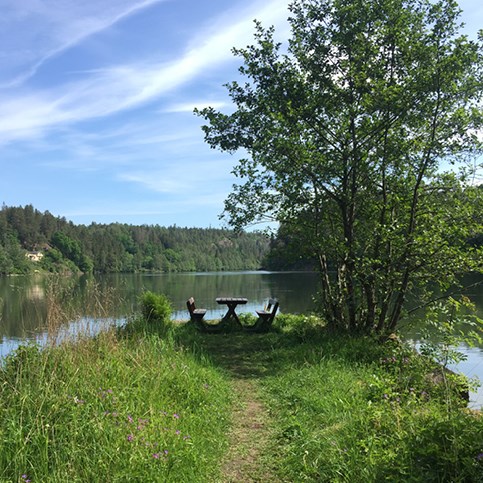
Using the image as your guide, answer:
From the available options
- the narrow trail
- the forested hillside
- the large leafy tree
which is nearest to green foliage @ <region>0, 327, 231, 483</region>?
the narrow trail

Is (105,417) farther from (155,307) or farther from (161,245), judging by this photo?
(161,245)

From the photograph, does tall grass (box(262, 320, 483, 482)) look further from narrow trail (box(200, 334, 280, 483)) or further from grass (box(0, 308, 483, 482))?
narrow trail (box(200, 334, 280, 483))

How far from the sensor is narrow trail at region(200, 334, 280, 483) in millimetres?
3658

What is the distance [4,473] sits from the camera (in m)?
2.97

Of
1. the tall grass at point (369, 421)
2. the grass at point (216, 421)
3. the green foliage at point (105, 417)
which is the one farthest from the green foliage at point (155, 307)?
the green foliage at point (105, 417)

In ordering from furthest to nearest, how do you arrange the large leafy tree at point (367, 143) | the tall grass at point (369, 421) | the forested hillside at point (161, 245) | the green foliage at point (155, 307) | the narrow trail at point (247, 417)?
the forested hillside at point (161, 245) → the green foliage at point (155, 307) → the large leafy tree at point (367, 143) → the narrow trail at point (247, 417) → the tall grass at point (369, 421)

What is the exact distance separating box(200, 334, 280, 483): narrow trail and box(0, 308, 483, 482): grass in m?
0.02

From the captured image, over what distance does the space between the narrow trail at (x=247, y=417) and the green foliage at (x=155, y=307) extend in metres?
2.55

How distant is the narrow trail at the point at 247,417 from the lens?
144 inches

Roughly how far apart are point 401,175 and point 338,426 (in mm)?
5549

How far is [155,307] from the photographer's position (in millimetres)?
11508

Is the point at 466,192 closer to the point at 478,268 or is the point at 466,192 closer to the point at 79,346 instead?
the point at 478,268

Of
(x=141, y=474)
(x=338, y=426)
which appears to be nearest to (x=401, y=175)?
(x=338, y=426)

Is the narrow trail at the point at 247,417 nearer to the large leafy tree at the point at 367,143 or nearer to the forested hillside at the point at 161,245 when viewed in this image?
the large leafy tree at the point at 367,143
